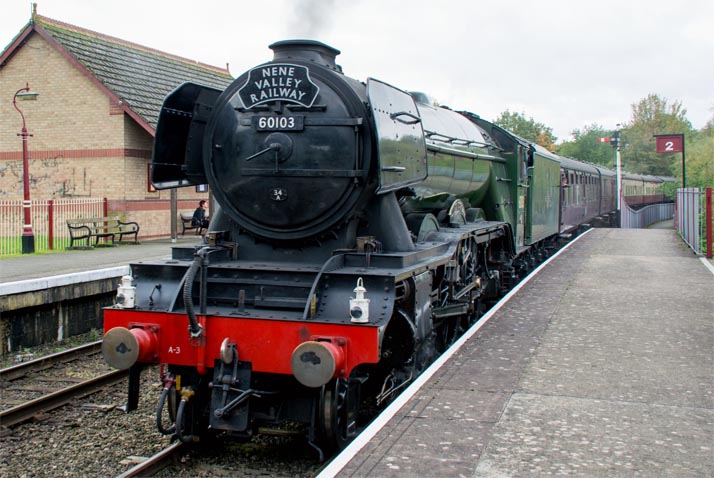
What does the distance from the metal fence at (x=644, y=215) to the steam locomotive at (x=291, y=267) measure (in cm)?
2649

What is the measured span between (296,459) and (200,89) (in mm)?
3216

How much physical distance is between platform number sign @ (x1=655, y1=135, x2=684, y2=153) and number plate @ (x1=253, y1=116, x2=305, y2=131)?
979 inches

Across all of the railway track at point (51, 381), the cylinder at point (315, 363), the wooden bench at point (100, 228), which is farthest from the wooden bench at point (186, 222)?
the cylinder at point (315, 363)

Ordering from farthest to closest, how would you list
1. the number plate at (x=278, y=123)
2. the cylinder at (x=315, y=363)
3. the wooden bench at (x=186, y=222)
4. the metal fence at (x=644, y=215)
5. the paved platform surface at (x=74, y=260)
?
the metal fence at (x=644, y=215), the wooden bench at (x=186, y=222), the paved platform surface at (x=74, y=260), the number plate at (x=278, y=123), the cylinder at (x=315, y=363)

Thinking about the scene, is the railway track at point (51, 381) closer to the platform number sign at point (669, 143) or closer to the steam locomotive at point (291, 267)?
the steam locomotive at point (291, 267)

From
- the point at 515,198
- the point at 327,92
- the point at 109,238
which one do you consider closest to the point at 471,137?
the point at 515,198

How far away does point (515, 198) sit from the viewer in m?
11.0

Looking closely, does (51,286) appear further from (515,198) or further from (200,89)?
(515,198)

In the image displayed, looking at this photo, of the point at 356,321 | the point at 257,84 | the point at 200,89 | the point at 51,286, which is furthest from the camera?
the point at 51,286

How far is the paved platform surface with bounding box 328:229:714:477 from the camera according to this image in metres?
3.94

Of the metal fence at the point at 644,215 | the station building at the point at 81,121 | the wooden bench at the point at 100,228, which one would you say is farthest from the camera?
the metal fence at the point at 644,215

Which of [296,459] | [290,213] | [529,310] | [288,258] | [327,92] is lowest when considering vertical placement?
[296,459]

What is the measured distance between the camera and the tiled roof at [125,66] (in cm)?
1775

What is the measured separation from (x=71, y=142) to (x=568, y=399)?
Result: 16.3 meters
